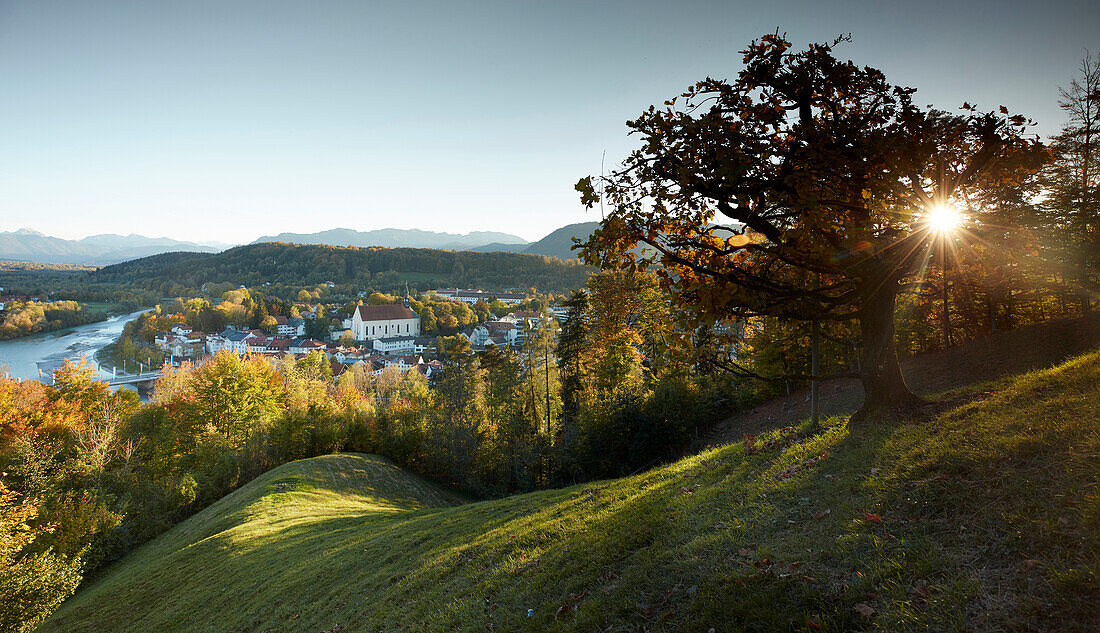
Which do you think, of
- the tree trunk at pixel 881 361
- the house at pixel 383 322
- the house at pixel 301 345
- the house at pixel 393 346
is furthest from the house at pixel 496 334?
the tree trunk at pixel 881 361

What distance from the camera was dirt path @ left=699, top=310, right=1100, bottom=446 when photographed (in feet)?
39.0

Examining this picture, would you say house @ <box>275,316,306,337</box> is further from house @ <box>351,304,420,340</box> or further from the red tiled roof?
the red tiled roof

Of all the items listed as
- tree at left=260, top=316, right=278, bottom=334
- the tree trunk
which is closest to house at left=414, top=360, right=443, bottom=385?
tree at left=260, top=316, right=278, bottom=334

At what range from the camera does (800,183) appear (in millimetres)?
5324

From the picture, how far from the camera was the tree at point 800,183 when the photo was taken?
18.2ft

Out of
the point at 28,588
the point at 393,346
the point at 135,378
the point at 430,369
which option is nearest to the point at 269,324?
the point at 393,346

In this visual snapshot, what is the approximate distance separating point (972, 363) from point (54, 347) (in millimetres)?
143856

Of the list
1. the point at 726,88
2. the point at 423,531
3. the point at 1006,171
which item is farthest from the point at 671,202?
the point at 423,531

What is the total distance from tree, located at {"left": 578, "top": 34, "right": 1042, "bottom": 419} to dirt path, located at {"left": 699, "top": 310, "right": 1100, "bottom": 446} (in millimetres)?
7090

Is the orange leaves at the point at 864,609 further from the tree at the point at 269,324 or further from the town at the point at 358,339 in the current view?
the tree at the point at 269,324

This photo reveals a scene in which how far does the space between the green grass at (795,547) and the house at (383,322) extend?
398 ft

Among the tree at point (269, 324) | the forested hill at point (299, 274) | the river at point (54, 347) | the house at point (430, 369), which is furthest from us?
the forested hill at point (299, 274)

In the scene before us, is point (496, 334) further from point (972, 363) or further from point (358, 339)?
point (972, 363)

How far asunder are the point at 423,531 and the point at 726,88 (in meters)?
11.1
